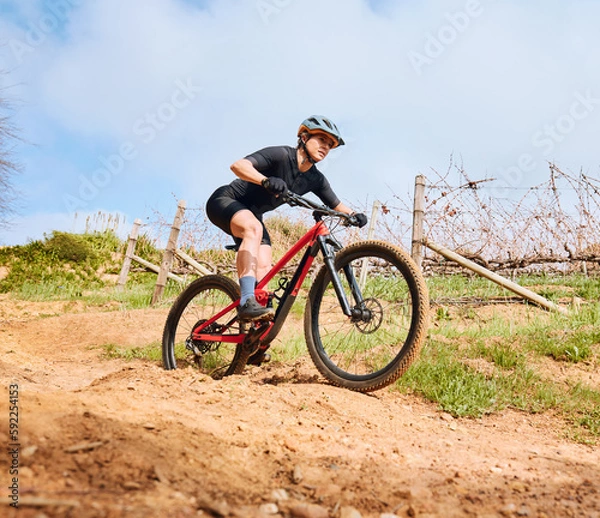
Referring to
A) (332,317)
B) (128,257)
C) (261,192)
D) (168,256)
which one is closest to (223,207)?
(261,192)

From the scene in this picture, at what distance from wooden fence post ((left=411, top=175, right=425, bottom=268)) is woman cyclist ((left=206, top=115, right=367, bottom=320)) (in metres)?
3.46

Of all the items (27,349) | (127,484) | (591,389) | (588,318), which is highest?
(588,318)

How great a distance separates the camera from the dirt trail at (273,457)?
177 centimetres

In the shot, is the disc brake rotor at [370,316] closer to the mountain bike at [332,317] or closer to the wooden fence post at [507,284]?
the mountain bike at [332,317]

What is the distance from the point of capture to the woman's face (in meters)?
4.49

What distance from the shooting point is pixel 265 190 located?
15.5 feet

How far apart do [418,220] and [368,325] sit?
4.46 meters

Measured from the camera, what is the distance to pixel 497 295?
8.65 m

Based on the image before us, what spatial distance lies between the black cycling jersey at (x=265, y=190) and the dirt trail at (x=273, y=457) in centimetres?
144

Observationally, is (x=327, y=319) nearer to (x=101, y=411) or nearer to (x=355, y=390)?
(x=355, y=390)

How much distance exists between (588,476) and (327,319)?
2.77 meters

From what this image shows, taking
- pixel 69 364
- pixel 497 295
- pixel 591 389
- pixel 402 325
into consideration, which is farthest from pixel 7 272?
pixel 591 389

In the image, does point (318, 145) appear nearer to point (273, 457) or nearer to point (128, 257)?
point (273, 457)

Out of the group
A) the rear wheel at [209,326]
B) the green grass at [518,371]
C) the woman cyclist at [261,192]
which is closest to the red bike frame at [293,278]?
the woman cyclist at [261,192]
